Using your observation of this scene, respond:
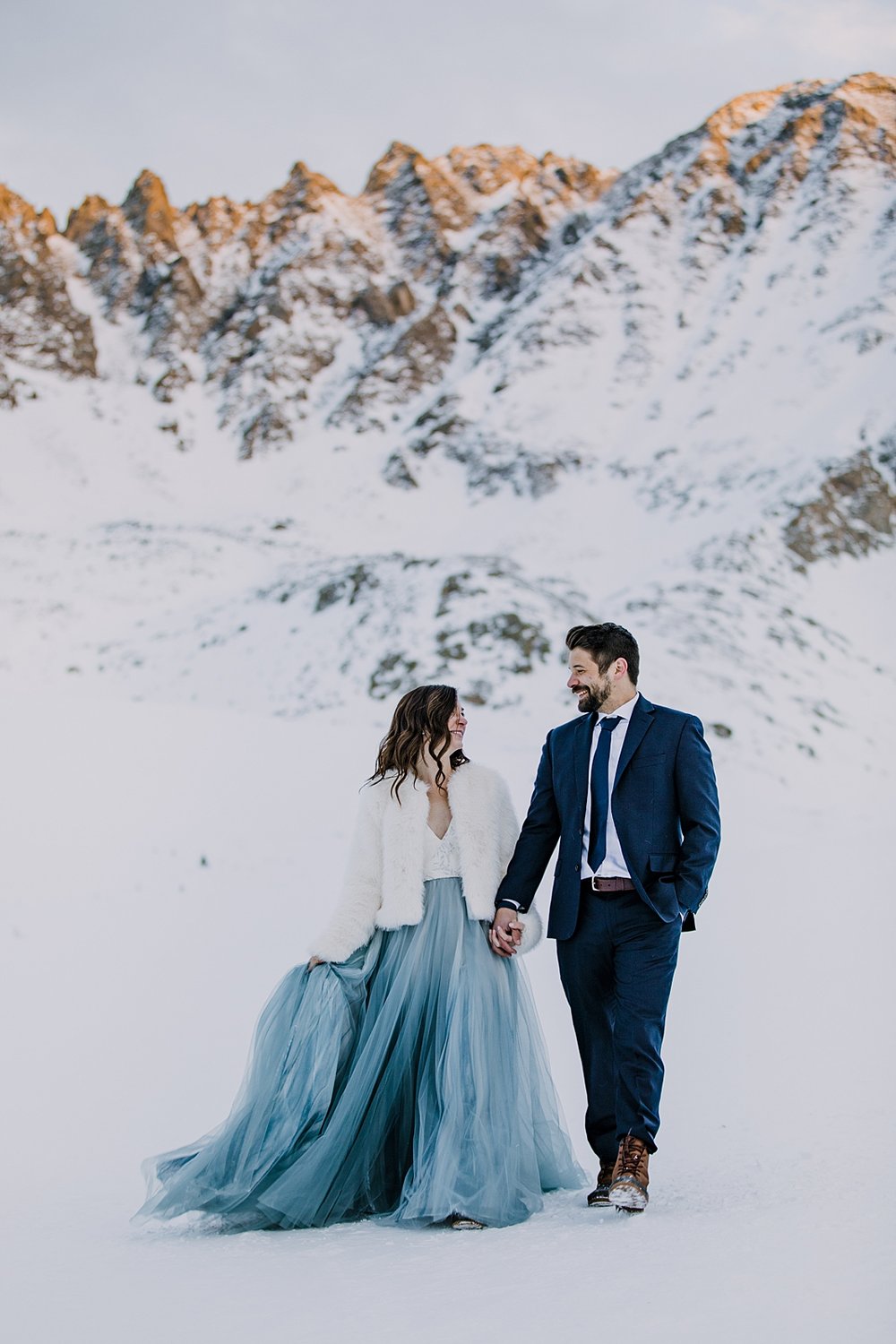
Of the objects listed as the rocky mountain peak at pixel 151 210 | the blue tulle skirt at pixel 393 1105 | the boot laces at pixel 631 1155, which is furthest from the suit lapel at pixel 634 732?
the rocky mountain peak at pixel 151 210

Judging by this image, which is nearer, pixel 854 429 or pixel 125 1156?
pixel 125 1156

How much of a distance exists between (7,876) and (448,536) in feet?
123

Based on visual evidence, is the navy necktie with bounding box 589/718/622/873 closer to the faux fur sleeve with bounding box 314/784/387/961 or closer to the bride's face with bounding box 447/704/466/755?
the bride's face with bounding box 447/704/466/755

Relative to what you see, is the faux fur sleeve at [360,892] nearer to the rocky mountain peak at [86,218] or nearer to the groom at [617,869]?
the groom at [617,869]

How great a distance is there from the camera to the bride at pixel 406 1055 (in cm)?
392

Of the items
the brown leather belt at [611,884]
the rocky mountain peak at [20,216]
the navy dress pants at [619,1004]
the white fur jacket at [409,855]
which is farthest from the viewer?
the rocky mountain peak at [20,216]

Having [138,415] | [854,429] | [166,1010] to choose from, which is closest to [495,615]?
[166,1010]

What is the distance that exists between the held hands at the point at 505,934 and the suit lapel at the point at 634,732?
0.55m

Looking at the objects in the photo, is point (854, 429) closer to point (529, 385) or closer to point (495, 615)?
point (529, 385)

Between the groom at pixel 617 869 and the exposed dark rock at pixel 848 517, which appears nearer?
the groom at pixel 617 869

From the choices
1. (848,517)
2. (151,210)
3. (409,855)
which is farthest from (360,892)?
(151,210)

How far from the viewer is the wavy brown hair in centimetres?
444

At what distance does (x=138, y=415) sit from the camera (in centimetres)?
6159

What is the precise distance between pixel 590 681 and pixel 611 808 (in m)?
0.45
